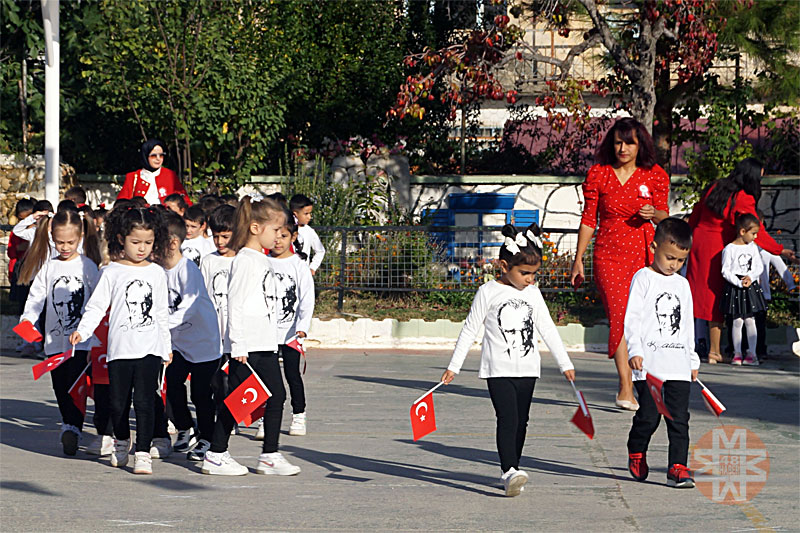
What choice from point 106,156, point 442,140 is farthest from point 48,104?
point 442,140

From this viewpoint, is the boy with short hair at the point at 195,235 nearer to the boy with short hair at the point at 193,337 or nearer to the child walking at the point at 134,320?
the boy with short hair at the point at 193,337

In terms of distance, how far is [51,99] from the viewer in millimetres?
13305

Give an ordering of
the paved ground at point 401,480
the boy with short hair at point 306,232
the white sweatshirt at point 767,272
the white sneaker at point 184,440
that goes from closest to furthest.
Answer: the paved ground at point 401,480 < the white sneaker at point 184,440 < the boy with short hair at point 306,232 < the white sweatshirt at point 767,272

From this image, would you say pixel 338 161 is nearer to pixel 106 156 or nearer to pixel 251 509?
pixel 106 156

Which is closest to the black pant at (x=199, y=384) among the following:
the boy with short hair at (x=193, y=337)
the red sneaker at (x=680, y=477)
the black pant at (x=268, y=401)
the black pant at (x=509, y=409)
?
the boy with short hair at (x=193, y=337)

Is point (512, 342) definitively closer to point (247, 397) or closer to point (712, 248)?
point (247, 397)

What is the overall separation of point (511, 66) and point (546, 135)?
13.9 feet

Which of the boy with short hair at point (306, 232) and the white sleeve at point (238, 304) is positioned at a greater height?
the boy with short hair at point (306, 232)

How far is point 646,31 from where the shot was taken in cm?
1374

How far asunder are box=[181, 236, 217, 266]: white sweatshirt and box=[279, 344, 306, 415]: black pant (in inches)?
53.6
